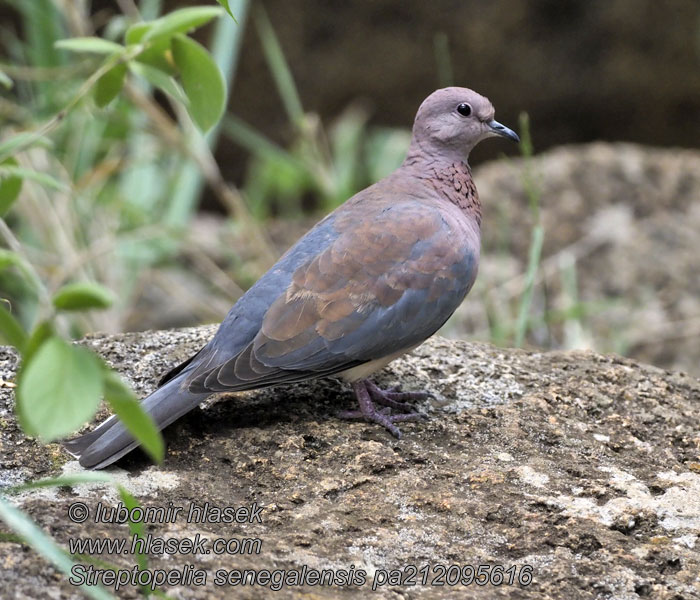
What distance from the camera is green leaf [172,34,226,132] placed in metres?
2.38

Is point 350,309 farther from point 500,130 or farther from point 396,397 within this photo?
point 500,130

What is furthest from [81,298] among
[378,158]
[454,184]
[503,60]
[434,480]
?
[503,60]

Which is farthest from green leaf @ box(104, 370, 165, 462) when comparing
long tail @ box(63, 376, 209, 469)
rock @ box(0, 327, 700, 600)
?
long tail @ box(63, 376, 209, 469)

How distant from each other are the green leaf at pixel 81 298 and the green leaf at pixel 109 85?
1159 mm

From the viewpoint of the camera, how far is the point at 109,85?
8.18 ft

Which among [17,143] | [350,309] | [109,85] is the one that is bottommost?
[350,309]

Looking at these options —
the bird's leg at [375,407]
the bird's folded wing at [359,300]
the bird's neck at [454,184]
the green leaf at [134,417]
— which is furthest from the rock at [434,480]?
the green leaf at [134,417]

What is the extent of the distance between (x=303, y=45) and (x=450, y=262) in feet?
13.5

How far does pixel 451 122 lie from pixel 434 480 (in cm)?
140

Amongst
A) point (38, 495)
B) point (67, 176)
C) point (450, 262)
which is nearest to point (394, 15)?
point (67, 176)

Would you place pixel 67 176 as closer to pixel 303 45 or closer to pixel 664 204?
pixel 303 45

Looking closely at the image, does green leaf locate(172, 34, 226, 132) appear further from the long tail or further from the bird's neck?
the bird's neck

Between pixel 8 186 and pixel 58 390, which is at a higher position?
pixel 8 186

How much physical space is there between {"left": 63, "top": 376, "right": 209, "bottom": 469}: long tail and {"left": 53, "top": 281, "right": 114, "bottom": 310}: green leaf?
3.74 ft
